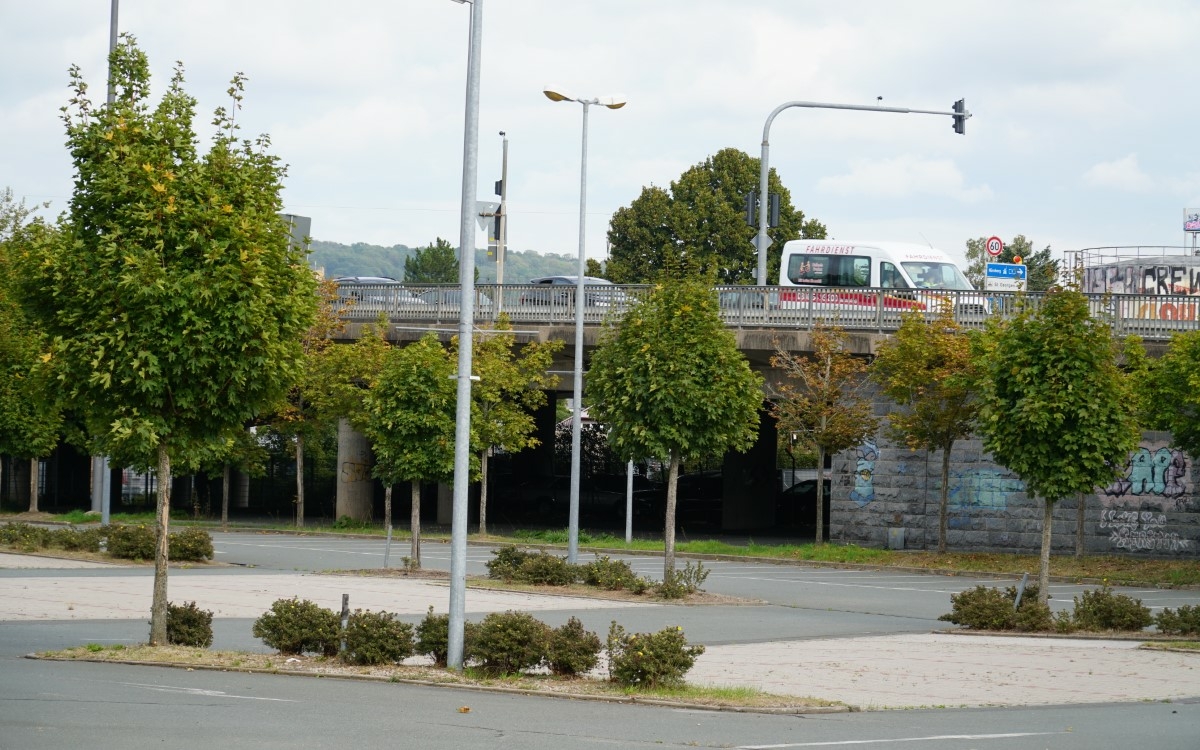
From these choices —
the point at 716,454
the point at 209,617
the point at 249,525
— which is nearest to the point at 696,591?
the point at 716,454

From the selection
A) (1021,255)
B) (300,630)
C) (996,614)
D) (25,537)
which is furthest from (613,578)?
(1021,255)

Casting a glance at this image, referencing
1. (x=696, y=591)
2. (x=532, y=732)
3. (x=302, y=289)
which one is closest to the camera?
(x=532, y=732)

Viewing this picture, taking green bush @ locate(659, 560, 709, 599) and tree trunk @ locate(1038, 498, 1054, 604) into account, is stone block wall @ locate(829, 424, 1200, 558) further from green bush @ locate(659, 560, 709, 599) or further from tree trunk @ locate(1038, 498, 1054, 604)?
green bush @ locate(659, 560, 709, 599)

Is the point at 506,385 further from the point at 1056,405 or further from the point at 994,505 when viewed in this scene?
the point at 1056,405

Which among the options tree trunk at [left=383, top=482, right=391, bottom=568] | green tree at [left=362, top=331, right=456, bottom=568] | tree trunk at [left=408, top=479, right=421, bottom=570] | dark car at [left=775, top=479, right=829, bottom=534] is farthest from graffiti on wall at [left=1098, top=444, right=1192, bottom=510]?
dark car at [left=775, top=479, right=829, bottom=534]

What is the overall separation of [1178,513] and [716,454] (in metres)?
14.5

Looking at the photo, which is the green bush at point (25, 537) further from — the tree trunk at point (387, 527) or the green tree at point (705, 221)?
the green tree at point (705, 221)

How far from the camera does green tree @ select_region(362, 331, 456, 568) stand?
28844 mm

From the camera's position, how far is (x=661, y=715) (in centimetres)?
1263

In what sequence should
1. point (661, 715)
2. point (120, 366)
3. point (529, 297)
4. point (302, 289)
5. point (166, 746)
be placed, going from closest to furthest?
1. point (166, 746)
2. point (661, 715)
3. point (120, 366)
4. point (302, 289)
5. point (529, 297)

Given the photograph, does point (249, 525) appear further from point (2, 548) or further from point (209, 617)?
point (209, 617)

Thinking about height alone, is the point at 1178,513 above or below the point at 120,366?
below

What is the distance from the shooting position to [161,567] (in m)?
15.6

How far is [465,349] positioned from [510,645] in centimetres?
315
